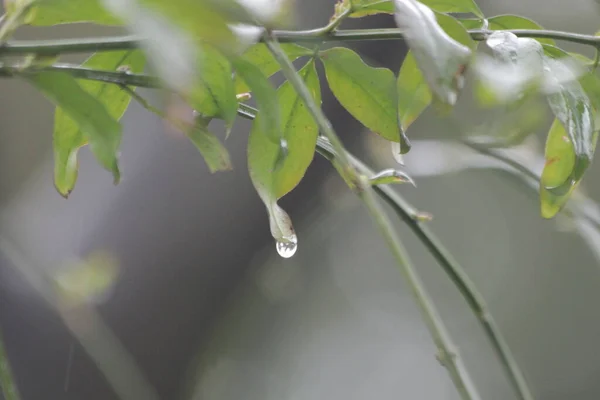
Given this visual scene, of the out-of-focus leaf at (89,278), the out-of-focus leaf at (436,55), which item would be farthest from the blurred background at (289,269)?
the out-of-focus leaf at (436,55)

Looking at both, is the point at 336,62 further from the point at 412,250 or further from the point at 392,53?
the point at 412,250

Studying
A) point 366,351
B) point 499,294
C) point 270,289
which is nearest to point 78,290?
point 270,289

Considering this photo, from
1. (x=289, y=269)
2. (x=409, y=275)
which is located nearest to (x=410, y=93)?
(x=409, y=275)

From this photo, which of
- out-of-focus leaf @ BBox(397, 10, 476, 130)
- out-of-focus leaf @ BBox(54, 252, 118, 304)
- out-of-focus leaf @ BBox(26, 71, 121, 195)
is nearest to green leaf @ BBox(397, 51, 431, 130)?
out-of-focus leaf @ BBox(397, 10, 476, 130)

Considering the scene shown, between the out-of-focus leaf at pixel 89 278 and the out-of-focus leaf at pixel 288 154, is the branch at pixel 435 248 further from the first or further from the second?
the out-of-focus leaf at pixel 89 278

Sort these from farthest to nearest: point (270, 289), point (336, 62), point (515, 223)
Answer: point (515, 223) < point (270, 289) < point (336, 62)

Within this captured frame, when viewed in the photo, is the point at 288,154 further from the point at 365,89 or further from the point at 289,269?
the point at 289,269

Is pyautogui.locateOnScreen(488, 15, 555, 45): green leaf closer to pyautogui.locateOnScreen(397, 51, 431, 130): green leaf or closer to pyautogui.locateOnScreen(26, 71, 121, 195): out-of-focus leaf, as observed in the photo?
pyautogui.locateOnScreen(397, 51, 431, 130): green leaf
